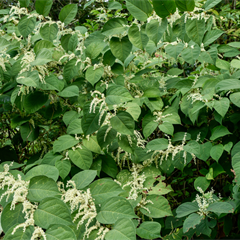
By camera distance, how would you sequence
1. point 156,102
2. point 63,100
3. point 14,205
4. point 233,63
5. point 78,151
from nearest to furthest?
point 14,205 < point 78,151 < point 233,63 < point 156,102 < point 63,100

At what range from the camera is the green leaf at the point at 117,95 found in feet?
3.65

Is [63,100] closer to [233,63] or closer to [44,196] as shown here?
[44,196]

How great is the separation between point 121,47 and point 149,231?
953 millimetres

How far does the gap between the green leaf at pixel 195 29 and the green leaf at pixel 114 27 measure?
0.37 m

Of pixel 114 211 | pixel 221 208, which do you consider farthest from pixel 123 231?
pixel 221 208

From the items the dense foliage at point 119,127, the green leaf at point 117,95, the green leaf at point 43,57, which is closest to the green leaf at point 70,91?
the dense foliage at point 119,127

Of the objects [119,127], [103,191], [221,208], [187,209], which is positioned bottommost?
[187,209]

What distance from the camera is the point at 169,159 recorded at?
4.70 feet

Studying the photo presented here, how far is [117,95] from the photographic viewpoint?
1143mm

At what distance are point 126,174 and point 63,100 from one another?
688 mm

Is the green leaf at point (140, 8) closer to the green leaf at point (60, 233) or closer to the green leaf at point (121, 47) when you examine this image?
the green leaf at point (121, 47)

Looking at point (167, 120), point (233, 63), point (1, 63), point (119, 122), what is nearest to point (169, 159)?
point (167, 120)

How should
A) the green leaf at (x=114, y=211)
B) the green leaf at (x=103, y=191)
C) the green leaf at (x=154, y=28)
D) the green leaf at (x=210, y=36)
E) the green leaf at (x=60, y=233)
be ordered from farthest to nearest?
the green leaf at (x=210, y=36) → the green leaf at (x=154, y=28) → the green leaf at (x=103, y=191) → the green leaf at (x=114, y=211) → the green leaf at (x=60, y=233)

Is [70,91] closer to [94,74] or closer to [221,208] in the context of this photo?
[94,74]
